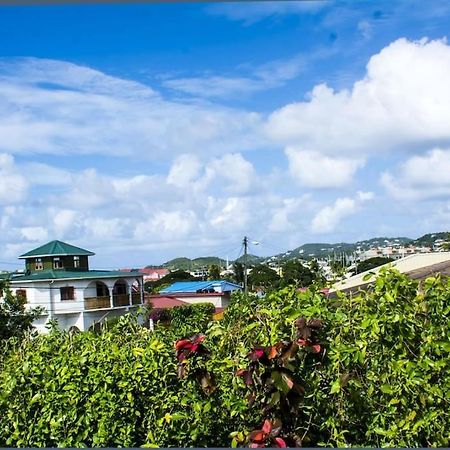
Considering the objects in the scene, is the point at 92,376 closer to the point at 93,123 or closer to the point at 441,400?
the point at 441,400

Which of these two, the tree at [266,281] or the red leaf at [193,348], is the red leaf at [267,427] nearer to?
the red leaf at [193,348]

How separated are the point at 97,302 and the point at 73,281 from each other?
33.5 inches

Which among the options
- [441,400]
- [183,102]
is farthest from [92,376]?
[183,102]

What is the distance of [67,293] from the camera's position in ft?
46.5

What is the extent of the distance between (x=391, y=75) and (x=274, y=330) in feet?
4.87

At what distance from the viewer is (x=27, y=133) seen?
12.4 feet

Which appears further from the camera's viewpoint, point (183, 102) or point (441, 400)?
point (183, 102)

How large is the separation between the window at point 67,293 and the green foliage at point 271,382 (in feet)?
40.6

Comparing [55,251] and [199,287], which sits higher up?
[55,251]

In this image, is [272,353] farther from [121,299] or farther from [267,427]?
[121,299]

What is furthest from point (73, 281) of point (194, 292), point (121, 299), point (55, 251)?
point (194, 292)

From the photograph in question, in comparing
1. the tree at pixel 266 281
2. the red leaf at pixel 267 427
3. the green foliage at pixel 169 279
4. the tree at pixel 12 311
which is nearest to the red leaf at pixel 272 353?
the red leaf at pixel 267 427

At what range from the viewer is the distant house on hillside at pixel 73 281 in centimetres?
1304

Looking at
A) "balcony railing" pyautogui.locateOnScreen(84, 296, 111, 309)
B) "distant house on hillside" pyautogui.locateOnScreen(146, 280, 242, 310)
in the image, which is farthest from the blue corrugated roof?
"balcony railing" pyautogui.locateOnScreen(84, 296, 111, 309)
